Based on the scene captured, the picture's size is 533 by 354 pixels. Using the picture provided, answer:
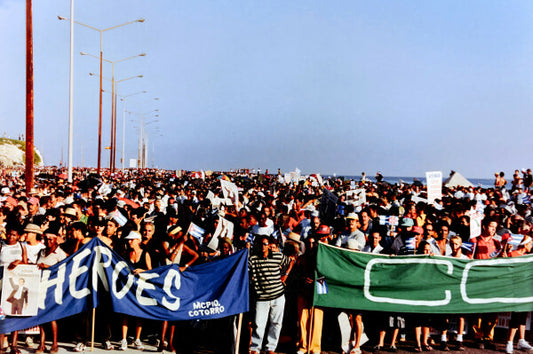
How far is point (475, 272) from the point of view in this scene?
825 cm

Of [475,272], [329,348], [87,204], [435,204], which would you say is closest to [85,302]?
[329,348]

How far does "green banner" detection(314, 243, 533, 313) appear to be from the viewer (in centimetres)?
801

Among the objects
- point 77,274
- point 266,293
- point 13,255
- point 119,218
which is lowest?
point 266,293

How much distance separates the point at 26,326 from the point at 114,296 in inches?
48.0

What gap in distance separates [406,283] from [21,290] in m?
5.62

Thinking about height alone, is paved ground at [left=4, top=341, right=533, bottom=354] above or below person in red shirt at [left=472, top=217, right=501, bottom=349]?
below

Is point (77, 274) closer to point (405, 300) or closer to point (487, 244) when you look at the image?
point (405, 300)

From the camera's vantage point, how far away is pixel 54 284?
7418 mm

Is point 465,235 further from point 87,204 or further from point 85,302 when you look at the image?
point 87,204

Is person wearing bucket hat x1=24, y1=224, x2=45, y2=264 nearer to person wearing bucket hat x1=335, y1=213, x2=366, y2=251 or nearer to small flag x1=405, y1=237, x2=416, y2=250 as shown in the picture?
person wearing bucket hat x1=335, y1=213, x2=366, y2=251

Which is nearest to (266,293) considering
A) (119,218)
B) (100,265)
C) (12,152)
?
(100,265)

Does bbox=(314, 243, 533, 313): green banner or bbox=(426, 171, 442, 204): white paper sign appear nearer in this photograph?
bbox=(314, 243, 533, 313): green banner

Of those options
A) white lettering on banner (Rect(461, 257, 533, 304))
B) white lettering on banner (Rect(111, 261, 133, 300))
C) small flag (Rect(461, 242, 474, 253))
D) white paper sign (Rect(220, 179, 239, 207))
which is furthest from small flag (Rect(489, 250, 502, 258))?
white paper sign (Rect(220, 179, 239, 207))

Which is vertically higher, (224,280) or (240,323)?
(224,280)
